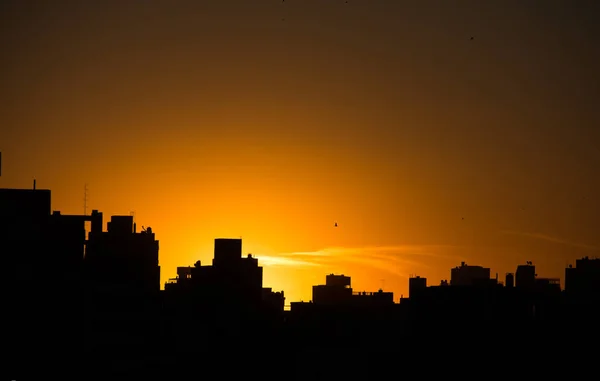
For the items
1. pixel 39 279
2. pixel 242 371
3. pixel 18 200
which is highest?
pixel 18 200

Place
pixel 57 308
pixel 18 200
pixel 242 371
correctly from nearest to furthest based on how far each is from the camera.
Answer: pixel 57 308
pixel 18 200
pixel 242 371

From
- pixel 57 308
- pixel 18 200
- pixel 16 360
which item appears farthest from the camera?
pixel 18 200

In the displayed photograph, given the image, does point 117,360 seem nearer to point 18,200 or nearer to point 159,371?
point 159,371

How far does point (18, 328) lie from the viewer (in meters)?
163

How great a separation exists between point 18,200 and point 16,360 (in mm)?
38867

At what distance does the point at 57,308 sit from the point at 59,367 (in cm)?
1452

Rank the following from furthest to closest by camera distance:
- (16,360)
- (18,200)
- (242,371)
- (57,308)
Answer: (242,371), (18,200), (57,308), (16,360)

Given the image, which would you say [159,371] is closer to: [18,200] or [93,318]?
[93,318]

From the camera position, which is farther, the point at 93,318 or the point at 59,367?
the point at 93,318

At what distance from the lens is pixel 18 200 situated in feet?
610

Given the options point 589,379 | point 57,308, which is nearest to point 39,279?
point 57,308

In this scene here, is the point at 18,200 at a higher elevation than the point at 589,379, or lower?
higher

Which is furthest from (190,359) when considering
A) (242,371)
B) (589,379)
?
(589,379)

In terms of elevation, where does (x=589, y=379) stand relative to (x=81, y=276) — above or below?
below
